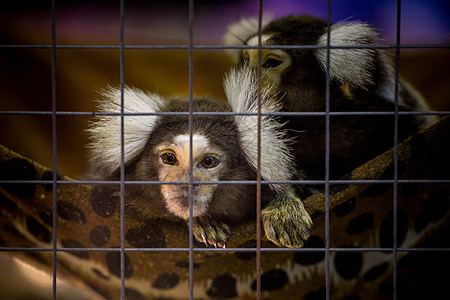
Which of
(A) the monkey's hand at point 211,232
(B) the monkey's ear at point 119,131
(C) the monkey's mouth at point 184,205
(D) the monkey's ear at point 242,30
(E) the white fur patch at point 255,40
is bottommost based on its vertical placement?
(A) the monkey's hand at point 211,232

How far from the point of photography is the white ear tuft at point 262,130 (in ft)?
6.06

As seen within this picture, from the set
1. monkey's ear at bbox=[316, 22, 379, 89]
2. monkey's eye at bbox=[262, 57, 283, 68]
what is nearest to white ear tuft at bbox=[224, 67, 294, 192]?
monkey's eye at bbox=[262, 57, 283, 68]

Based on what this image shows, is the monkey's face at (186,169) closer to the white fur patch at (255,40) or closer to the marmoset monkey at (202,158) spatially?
the marmoset monkey at (202,158)

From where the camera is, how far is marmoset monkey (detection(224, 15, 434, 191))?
213 cm

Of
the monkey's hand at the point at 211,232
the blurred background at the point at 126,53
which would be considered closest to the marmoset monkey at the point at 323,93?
the blurred background at the point at 126,53

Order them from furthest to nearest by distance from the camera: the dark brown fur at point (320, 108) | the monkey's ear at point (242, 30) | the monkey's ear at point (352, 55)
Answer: the monkey's ear at point (242, 30)
the dark brown fur at point (320, 108)
the monkey's ear at point (352, 55)

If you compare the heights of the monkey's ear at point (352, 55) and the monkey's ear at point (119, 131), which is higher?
the monkey's ear at point (352, 55)

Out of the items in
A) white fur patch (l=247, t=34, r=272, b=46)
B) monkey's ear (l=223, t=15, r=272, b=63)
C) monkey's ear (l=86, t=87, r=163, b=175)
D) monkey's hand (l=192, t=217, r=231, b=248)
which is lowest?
monkey's hand (l=192, t=217, r=231, b=248)

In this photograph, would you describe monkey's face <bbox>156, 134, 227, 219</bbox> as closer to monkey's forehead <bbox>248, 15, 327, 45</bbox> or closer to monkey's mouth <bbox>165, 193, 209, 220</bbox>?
monkey's mouth <bbox>165, 193, 209, 220</bbox>

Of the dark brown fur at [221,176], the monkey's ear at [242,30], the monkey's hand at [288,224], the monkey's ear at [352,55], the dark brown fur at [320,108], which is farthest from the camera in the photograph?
the monkey's ear at [242,30]

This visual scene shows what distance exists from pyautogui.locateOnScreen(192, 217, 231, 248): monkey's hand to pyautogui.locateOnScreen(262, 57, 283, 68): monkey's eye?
863 millimetres

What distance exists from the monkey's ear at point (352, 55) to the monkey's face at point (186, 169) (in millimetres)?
702

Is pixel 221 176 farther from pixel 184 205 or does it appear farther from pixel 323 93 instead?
pixel 323 93

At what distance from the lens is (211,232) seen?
5.73ft
